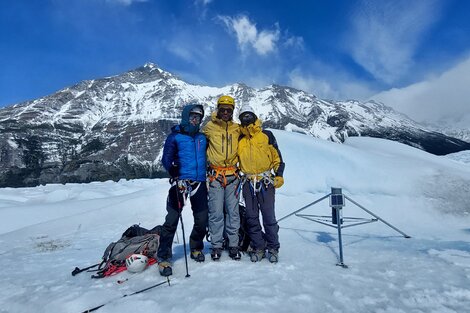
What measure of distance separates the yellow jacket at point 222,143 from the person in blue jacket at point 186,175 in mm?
168

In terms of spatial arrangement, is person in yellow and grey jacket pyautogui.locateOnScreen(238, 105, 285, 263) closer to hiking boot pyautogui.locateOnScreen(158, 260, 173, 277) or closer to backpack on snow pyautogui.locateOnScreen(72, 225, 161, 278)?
hiking boot pyautogui.locateOnScreen(158, 260, 173, 277)

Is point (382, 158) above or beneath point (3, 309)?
above

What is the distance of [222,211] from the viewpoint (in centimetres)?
611

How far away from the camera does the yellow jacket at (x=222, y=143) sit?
6.12 m

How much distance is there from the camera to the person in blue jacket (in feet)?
19.1

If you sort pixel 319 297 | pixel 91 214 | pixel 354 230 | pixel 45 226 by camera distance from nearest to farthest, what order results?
1. pixel 319 297
2. pixel 354 230
3. pixel 45 226
4. pixel 91 214

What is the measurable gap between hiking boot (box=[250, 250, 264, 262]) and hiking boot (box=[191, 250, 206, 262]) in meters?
0.89

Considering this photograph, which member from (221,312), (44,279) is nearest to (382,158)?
(221,312)

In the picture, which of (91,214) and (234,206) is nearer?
(234,206)

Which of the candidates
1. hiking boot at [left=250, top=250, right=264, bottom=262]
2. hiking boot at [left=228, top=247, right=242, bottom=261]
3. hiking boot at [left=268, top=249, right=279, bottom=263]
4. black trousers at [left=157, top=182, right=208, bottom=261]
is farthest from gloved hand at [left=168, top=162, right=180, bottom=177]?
hiking boot at [left=268, top=249, right=279, bottom=263]

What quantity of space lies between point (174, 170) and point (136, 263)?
1.71 metres

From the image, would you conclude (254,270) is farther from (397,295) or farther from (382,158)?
(382,158)

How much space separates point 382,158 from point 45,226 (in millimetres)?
12657

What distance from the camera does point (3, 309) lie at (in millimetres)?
4258
